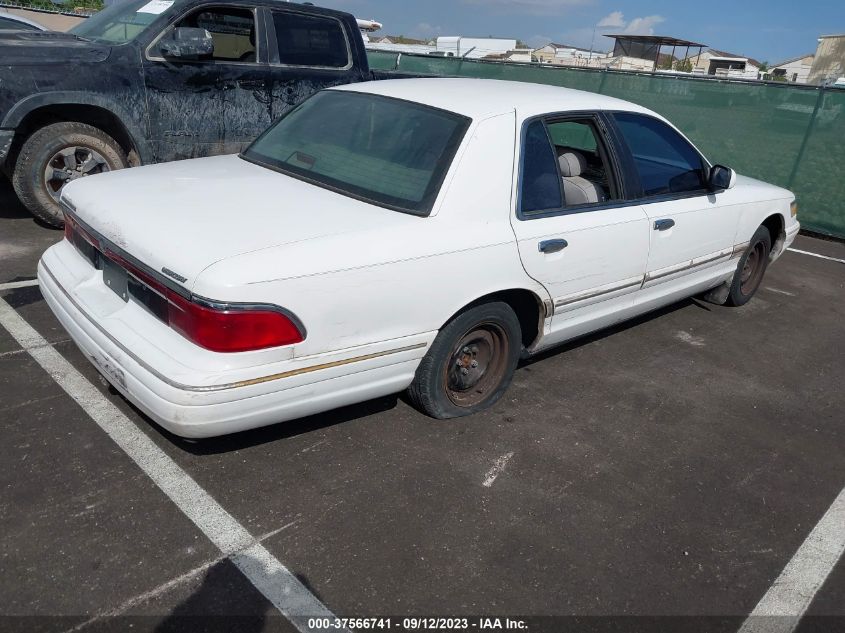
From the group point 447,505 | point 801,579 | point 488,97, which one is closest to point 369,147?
point 488,97

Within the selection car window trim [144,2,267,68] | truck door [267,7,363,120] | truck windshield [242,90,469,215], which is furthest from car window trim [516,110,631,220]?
car window trim [144,2,267,68]

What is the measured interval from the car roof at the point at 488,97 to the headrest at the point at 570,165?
0.32 metres

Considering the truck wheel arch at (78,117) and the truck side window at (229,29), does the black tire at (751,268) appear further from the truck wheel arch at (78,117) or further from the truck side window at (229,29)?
the truck wheel arch at (78,117)

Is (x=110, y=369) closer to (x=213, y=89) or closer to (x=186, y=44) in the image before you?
(x=186, y=44)

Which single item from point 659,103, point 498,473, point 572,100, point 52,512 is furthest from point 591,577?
point 659,103

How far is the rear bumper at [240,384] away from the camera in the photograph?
2.63 metres

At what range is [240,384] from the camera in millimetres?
2652

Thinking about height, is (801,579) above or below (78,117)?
below

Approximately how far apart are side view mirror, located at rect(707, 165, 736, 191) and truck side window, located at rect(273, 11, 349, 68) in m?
3.99

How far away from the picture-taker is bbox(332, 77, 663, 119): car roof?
11.8ft

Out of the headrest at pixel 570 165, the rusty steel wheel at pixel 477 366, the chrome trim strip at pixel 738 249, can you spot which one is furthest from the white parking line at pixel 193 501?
the chrome trim strip at pixel 738 249

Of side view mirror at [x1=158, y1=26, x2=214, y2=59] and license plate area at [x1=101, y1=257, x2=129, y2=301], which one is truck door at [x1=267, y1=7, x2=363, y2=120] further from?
license plate area at [x1=101, y1=257, x2=129, y2=301]

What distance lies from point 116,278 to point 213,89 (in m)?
3.78

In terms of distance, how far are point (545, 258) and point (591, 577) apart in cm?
153
